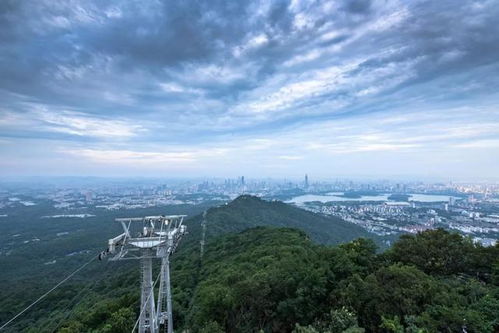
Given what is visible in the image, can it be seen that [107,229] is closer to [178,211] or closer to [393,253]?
[178,211]

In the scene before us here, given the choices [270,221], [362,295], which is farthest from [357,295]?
[270,221]

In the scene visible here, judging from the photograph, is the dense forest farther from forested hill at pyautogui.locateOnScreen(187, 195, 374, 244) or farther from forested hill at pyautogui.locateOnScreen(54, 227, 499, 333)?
forested hill at pyautogui.locateOnScreen(187, 195, 374, 244)

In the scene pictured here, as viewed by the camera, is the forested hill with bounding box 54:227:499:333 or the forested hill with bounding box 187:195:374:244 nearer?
the forested hill with bounding box 54:227:499:333

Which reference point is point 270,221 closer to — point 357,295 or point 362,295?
point 357,295

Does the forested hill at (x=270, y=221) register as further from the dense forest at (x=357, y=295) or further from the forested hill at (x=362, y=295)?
the forested hill at (x=362, y=295)

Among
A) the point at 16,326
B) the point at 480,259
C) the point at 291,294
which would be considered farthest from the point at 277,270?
the point at 16,326

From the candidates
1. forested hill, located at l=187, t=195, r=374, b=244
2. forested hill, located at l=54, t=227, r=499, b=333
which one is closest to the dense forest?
forested hill, located at l=54, t=227, r=499, b=333

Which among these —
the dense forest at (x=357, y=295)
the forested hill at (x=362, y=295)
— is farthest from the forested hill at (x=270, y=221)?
the forested hill at (x=362, y=295)

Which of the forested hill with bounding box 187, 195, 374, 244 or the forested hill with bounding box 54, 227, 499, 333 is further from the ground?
the forested hill with bounding box 54, 227, 499, 333
